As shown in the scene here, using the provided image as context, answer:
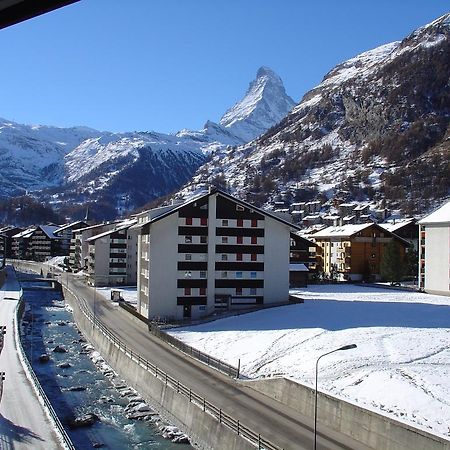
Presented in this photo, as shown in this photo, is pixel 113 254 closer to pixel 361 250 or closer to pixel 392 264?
pixel 361 250

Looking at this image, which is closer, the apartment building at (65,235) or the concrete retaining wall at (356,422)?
the concrete retaining wall at (356,422)

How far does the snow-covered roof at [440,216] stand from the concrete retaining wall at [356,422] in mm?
40651

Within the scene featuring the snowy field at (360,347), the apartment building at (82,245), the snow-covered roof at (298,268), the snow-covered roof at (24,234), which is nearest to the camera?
the snowy field at (360,347)

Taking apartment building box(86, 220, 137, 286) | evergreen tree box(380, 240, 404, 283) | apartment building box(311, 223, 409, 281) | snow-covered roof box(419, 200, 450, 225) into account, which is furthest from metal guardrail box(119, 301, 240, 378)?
apartment building box(311, 223, 409, 281)

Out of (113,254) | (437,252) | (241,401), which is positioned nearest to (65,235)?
(113,254)

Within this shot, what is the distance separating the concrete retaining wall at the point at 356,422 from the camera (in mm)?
19359

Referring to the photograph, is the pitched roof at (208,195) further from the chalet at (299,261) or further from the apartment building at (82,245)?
the apartment building at (82,245)

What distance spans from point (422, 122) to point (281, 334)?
175m

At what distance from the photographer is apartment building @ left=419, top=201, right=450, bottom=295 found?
201 ft

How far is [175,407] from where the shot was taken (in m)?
28.2

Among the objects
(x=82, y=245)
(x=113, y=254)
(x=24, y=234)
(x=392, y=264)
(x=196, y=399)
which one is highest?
(x=24, y=234)

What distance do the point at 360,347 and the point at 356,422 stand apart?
35.2 ft

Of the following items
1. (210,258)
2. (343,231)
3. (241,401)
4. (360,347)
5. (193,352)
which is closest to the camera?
(241,401)

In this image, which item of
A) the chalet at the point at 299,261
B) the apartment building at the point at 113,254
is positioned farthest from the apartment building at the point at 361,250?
the apartment building at the point at 113,254
